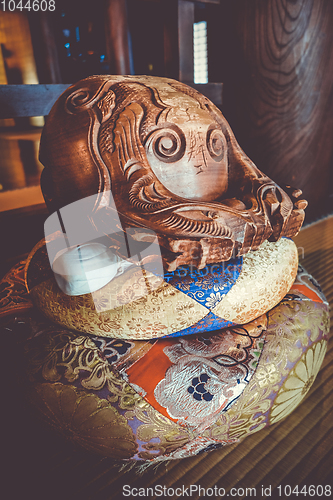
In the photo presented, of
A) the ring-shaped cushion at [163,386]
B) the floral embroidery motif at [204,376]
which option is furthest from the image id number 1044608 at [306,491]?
the floral embroidery motif at [204,376]

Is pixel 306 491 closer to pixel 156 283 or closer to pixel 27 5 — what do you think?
pixel 156 283

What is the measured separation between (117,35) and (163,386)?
6.17 feet

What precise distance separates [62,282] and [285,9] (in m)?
2.37

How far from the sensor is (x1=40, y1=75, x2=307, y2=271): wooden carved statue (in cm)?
98

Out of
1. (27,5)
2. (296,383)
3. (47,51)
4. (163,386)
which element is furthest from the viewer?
(47,51)

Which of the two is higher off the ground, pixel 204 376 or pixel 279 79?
pixel 279 79

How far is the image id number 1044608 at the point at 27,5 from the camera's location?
5.65ft

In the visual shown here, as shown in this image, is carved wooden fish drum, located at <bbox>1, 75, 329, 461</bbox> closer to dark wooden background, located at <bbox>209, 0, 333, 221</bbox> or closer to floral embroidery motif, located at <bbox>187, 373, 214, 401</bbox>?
floral embroidery motif, located at <bbox>187, 373, 214, 401</bbox>

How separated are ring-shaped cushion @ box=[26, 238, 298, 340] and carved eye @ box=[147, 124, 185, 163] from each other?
0.39 metres

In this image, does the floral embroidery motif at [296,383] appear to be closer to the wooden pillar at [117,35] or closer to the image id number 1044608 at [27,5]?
the wooden pillar at [117,35]

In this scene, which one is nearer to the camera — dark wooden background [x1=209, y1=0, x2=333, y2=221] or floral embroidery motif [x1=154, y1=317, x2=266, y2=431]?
floral embroidery motif [x1=154, y1=317, x2=266, y2=431]

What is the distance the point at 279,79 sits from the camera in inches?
92.6

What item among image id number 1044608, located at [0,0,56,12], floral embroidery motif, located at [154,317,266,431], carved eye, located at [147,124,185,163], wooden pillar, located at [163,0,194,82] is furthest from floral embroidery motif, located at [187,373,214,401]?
image id number 1044608, located at [0,0,56,12]
